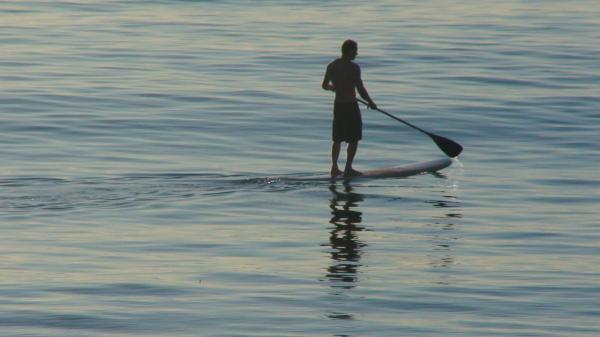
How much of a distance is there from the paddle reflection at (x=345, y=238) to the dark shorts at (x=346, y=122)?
0.63 metres

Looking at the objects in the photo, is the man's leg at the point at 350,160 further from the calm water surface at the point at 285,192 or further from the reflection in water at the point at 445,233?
the reflection in water at the point at 445,233

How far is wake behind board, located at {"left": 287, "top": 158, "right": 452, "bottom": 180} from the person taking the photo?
642 inches

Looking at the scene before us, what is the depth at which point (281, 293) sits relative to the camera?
10828 mm

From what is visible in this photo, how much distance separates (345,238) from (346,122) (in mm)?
3228

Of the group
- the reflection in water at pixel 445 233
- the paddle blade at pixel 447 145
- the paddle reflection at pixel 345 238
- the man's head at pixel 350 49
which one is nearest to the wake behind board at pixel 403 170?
the paddle blade at pixel 447 145

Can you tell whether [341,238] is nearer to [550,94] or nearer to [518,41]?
[550,94]

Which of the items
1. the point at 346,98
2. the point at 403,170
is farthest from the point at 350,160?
the point at 403,170

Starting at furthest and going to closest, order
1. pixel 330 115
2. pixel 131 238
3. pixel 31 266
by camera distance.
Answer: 1. pixel 330 115
2. pixel 131 238
3. pixel 31 266

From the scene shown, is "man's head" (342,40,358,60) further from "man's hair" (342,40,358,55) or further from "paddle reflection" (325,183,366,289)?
"paddle reflection" (325,183,366,289)

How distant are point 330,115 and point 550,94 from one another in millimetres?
4328

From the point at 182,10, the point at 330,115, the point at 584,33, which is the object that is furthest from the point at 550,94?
the point at 182,10

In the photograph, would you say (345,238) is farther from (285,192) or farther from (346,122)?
(346,122)

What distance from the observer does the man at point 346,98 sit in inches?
623

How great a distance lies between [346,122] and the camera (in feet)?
53.1
